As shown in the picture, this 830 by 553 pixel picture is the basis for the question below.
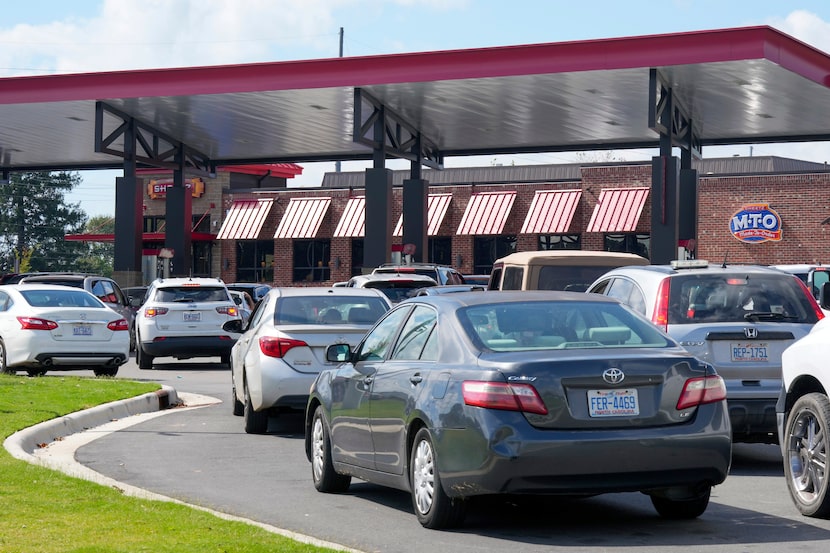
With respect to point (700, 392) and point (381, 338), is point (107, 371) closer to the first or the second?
point (381, 338)

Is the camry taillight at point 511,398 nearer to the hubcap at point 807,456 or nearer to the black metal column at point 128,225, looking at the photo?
the hubcap at point 807,456

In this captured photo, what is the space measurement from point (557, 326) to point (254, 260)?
55377 mm

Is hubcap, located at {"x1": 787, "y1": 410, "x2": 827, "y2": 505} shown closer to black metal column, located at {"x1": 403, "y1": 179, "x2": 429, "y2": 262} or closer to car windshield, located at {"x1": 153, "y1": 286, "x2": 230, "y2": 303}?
car windshield, located at {"x1": 153, "y1": 286, "x2": 230, "y2": 303}

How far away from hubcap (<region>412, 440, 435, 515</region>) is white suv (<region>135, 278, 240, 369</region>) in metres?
17.9

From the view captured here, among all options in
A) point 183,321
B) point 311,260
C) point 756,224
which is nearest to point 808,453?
point 183,321

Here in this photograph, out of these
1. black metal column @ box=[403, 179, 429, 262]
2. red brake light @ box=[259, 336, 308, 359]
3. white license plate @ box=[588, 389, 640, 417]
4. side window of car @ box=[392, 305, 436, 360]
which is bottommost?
red brake light @ box=[259, 336, 308, 359]

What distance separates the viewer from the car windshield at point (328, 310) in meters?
15.3

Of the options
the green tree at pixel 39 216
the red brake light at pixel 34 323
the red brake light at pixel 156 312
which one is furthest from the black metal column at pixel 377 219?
the green tree at pixel 39 216

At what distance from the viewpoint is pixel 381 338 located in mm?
10445

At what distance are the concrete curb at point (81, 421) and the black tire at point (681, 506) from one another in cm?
547

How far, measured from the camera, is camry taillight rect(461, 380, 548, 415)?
8.34 metres

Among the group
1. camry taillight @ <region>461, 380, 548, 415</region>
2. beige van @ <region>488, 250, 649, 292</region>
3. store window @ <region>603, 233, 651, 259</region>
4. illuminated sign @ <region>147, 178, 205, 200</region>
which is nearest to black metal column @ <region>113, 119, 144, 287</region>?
store window @ <region>603, 233, 651, 259</region>

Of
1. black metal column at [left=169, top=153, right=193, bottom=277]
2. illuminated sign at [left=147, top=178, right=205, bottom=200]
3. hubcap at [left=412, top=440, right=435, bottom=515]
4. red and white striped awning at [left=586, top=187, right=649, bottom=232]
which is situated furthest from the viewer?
illuminated sign at [left=147, top=178, right=205, bottom=200]

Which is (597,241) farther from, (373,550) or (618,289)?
(373,550)
